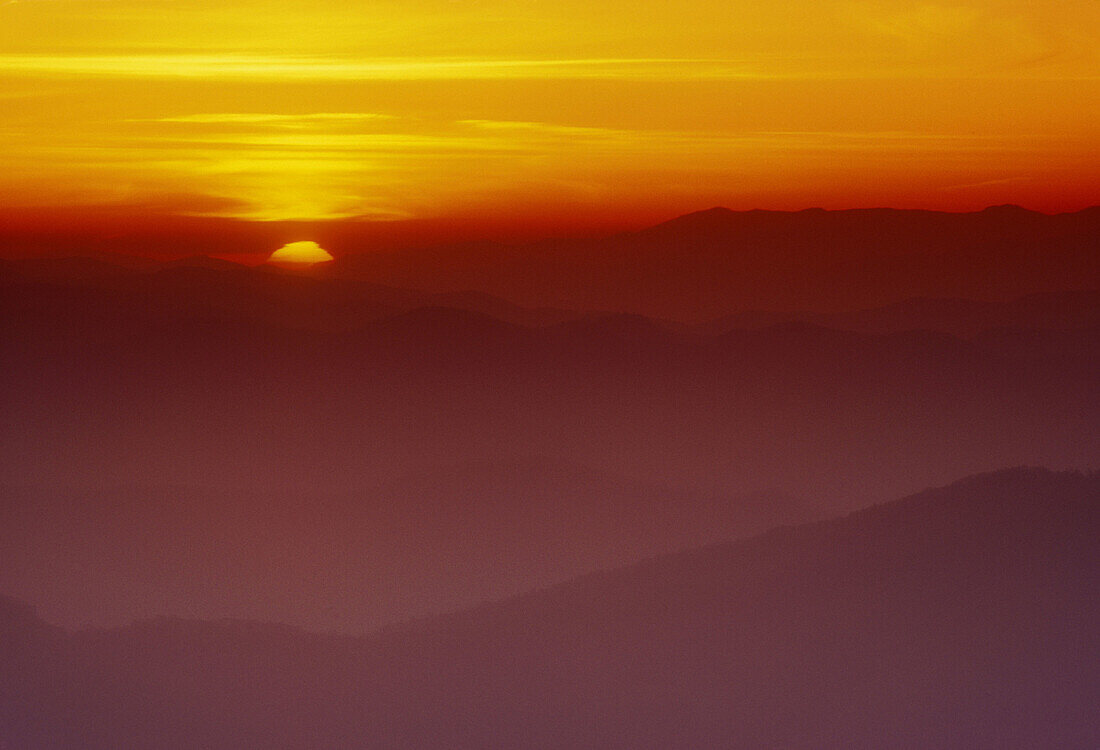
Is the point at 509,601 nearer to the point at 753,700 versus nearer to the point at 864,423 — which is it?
the point at 753,700

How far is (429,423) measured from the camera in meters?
46.1

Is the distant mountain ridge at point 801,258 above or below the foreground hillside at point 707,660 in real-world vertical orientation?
above

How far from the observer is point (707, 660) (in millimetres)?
27078

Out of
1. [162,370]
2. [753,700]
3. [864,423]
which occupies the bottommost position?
[753,700]

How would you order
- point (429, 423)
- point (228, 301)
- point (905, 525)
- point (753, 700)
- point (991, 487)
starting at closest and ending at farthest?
point (753, 700) → point (991, 487) → point (905, 525) → point (228, 301) → point (429, 423)

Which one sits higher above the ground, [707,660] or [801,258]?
[801,258]

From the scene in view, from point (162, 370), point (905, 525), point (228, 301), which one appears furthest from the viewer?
point (162, 370)

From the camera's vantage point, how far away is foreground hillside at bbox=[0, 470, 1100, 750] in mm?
25094

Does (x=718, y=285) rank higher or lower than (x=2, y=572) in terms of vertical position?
higher

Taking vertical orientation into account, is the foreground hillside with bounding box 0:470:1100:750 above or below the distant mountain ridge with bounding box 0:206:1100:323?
below

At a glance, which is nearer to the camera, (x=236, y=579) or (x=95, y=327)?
(x=236, y=579)

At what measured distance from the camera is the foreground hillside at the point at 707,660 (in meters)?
25.1

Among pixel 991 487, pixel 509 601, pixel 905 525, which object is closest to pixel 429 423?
pixel 509 601

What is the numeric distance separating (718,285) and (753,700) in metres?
13.7
